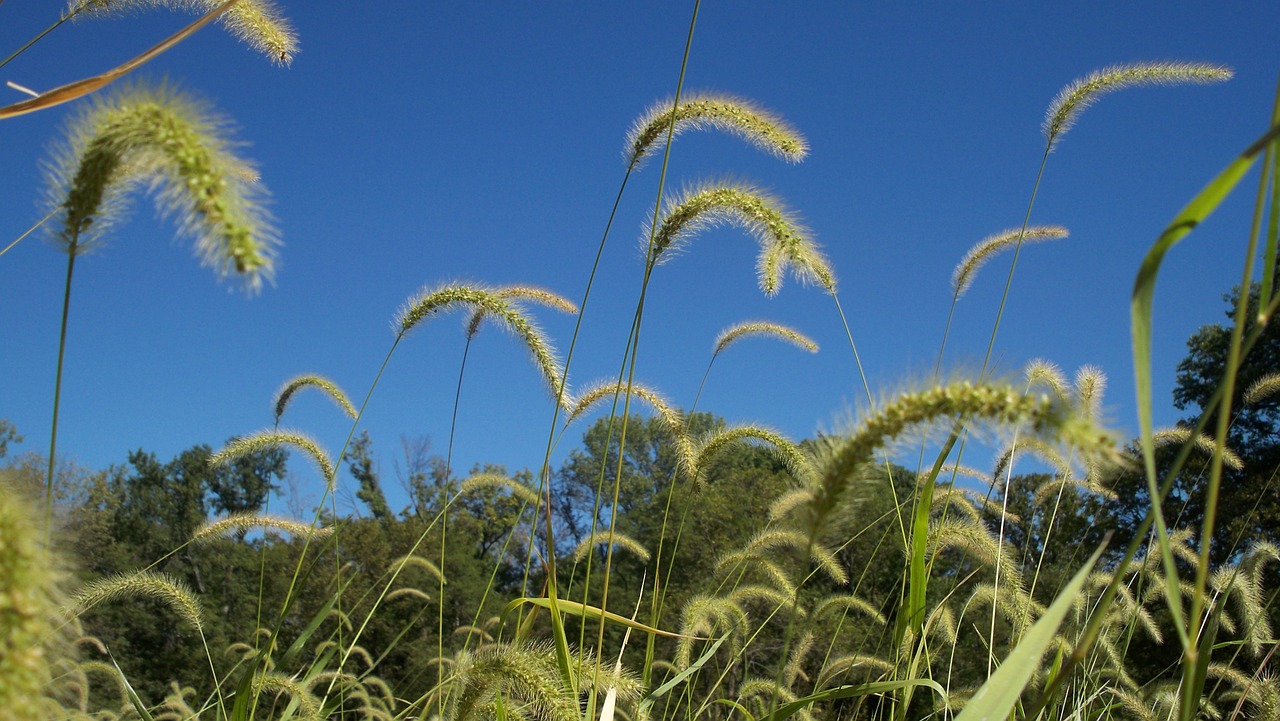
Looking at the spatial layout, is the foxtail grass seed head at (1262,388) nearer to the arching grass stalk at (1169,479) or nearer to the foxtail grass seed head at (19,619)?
the arching grass stalk at (1169,479)

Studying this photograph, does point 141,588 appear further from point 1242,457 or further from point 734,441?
point 1242,457

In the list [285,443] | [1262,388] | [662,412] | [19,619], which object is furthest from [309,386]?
[1262,388]

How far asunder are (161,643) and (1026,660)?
3254 cm

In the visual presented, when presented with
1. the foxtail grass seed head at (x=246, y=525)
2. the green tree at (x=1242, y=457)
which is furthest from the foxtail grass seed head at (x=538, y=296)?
the green tree at (x=1242, y=457)

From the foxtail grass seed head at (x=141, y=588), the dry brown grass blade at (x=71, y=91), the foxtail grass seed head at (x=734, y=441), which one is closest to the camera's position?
the dry brown grass blade at (x=71, y=91)

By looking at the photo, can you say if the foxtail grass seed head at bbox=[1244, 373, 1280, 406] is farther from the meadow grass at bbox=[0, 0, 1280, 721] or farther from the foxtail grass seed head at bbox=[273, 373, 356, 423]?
the foxtail grass seed head at bbox=[273, 373, 356, 423]

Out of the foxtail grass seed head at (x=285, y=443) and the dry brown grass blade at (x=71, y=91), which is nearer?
the dry brown grass blade at (x=71, y=91)

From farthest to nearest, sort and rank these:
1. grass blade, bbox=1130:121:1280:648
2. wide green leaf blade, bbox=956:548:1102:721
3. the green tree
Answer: the green tree < wide green leaf blade, bbox=956:548:1102:721 < grass blade, bbox=1130:121:1280:648

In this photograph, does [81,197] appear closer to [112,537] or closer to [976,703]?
[976,703]

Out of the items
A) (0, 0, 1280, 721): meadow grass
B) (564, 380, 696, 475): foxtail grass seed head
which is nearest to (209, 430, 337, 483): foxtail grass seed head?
(0, 0, 1280, 721): meadow grass

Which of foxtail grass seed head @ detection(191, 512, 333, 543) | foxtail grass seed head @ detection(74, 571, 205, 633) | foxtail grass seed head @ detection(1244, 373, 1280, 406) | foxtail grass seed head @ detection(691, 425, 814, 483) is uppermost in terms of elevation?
foxtail grass seed head @ detection(1244, 373, 1280, 406)

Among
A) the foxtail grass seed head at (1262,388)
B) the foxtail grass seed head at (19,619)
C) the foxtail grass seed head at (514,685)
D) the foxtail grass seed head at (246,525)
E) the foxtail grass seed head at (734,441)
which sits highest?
the foxtail grass seed head at (1262,388)

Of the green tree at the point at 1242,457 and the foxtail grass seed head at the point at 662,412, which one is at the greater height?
the green tree at the point at 1242,457

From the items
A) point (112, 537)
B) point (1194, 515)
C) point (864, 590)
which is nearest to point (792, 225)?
point (1194, 515)
